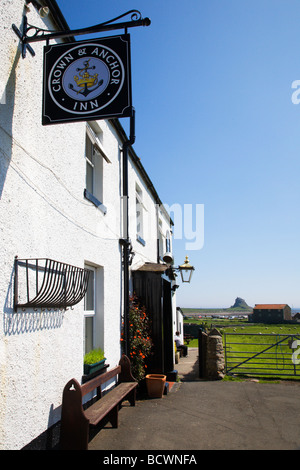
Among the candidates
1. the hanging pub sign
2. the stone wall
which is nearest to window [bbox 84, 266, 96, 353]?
the hanging pub sign

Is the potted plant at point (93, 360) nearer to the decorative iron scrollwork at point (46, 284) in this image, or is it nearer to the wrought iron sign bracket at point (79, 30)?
the decorative iron scrollwork at point (46, 284)

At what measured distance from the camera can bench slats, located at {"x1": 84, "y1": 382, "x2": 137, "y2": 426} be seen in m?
4.56

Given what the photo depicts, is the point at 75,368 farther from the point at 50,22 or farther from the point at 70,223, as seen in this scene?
the point at 50,22

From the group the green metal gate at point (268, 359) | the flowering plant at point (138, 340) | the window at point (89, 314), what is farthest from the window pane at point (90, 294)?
the green metal gate at point (268, 359)

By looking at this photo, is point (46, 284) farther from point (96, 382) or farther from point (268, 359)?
point (268, 359)

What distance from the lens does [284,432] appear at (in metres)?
5.70

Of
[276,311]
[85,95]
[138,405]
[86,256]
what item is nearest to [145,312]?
[138,405]

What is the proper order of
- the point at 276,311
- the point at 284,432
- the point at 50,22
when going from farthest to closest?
the point at 276,311, the point at 284,432, the point at 50,22

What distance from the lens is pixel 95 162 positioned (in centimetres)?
729

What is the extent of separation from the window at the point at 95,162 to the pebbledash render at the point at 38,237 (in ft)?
0.13

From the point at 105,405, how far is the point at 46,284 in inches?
91.6

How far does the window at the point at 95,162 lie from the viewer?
6.71m

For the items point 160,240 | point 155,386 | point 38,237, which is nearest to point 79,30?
point 38,237
